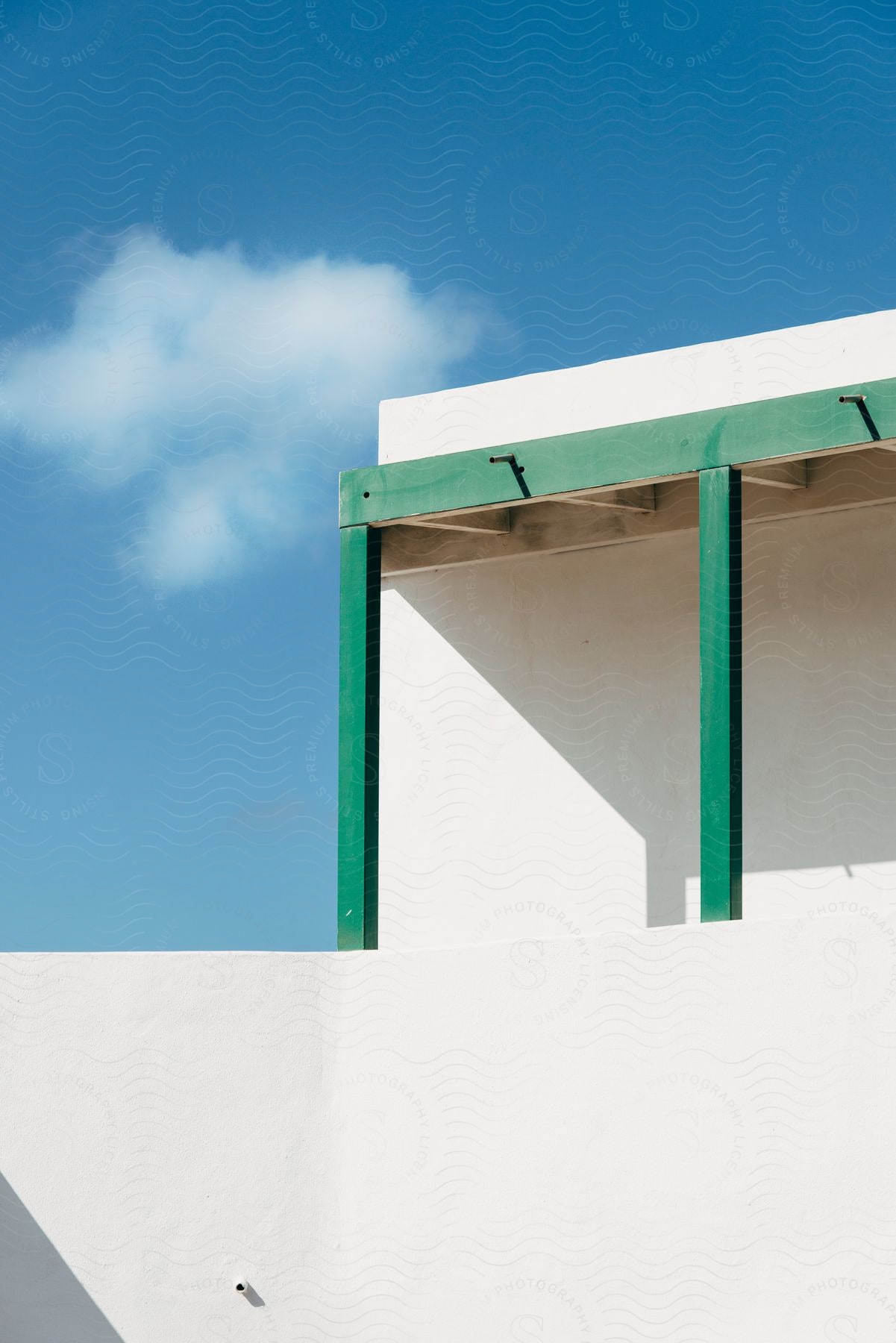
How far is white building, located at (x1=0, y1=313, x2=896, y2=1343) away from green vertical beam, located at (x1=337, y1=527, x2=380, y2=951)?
23 millimetres

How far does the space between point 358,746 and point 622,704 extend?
201 centimetres

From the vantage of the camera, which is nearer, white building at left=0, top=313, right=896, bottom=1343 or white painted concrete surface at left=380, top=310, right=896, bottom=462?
white building at left=0, top=313, right=896, bottom=1343

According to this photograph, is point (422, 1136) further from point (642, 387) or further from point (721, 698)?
point (642, 387)

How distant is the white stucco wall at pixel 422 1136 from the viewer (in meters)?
7.53

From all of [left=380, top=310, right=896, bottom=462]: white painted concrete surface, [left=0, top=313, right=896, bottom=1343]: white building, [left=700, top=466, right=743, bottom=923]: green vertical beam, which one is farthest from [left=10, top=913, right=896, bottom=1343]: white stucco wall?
[left=380, top=310, right=896, bottom=462]: white painted concrete surface

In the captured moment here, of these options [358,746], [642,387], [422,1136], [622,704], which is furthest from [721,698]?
[642,387]

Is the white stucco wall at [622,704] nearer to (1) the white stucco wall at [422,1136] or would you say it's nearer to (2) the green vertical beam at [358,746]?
(2) the green vertical beam at [358,746]

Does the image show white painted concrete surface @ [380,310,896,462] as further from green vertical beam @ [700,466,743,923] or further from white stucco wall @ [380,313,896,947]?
green vertical beam @ [700,466,743,923]

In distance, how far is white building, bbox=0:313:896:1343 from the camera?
24.6ft

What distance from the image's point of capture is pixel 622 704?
34.6 feet

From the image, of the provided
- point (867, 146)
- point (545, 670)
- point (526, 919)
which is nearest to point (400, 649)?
point (545, 670)

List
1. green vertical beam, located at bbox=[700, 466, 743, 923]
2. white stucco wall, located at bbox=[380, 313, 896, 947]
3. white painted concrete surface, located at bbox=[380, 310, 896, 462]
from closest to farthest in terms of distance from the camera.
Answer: green vertical beam, located at bbox=[700, 466, 743, 923] < white painted concrete surface, located at bbox=[380, 310, 896, 462] < white stucco wall, located at bbox=[380, 313, 896, 947]

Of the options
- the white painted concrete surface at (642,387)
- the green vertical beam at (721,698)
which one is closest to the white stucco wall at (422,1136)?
the green vertical beam at (721,698)

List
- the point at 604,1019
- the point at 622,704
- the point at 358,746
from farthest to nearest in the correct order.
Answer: the point at 622,704 → the point at 358,746 → the point at 604,1019
